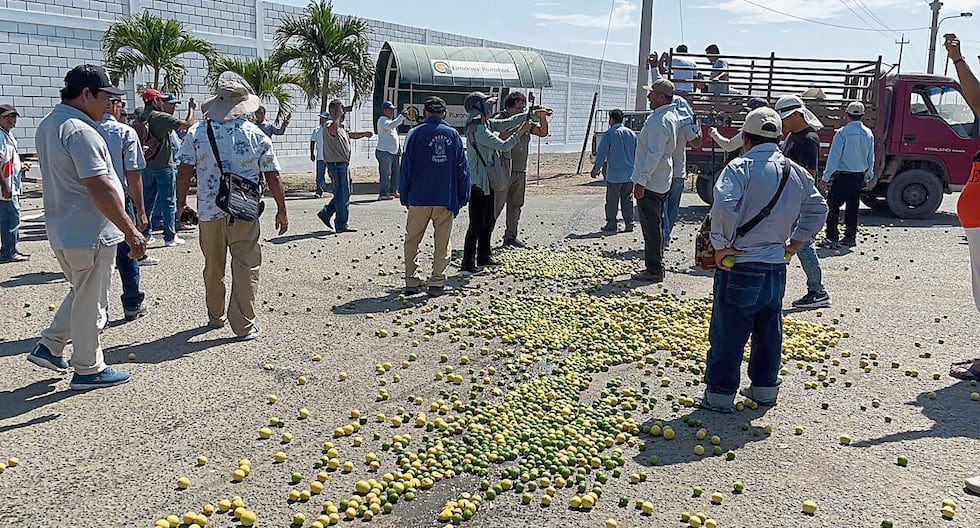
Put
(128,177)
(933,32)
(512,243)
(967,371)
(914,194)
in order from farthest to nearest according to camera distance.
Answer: (933,32), (914,194), (512,243), (128,177), (967,371)

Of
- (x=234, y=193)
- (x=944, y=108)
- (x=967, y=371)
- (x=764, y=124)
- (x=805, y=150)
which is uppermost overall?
→ (x=944, y=108)

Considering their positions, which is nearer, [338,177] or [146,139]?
[146,139]

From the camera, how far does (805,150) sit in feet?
29.6

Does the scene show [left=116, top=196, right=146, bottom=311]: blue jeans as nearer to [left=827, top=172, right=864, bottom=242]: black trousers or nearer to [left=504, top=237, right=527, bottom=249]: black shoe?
[left=504, top=237, right=527, bottom=249]: black shoe

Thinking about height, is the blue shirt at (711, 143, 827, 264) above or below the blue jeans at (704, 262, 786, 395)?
above

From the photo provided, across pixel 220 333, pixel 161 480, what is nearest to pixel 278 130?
pixel 220 333

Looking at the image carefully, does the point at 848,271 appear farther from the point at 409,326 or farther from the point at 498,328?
the point at 409,326

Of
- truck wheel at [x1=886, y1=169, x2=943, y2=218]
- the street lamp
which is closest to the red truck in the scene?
truck wheel at [x1=886, y1=169, x2=943, y2=218]

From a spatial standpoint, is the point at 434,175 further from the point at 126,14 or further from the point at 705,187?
the point at 126,14

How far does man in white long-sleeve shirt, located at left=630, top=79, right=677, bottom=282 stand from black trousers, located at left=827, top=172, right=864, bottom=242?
12.8ft

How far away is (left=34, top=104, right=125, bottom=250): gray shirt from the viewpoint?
17.3ft

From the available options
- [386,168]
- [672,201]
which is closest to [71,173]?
[672,201]

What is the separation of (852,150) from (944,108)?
497 centimetres

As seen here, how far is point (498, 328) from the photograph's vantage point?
766cm
